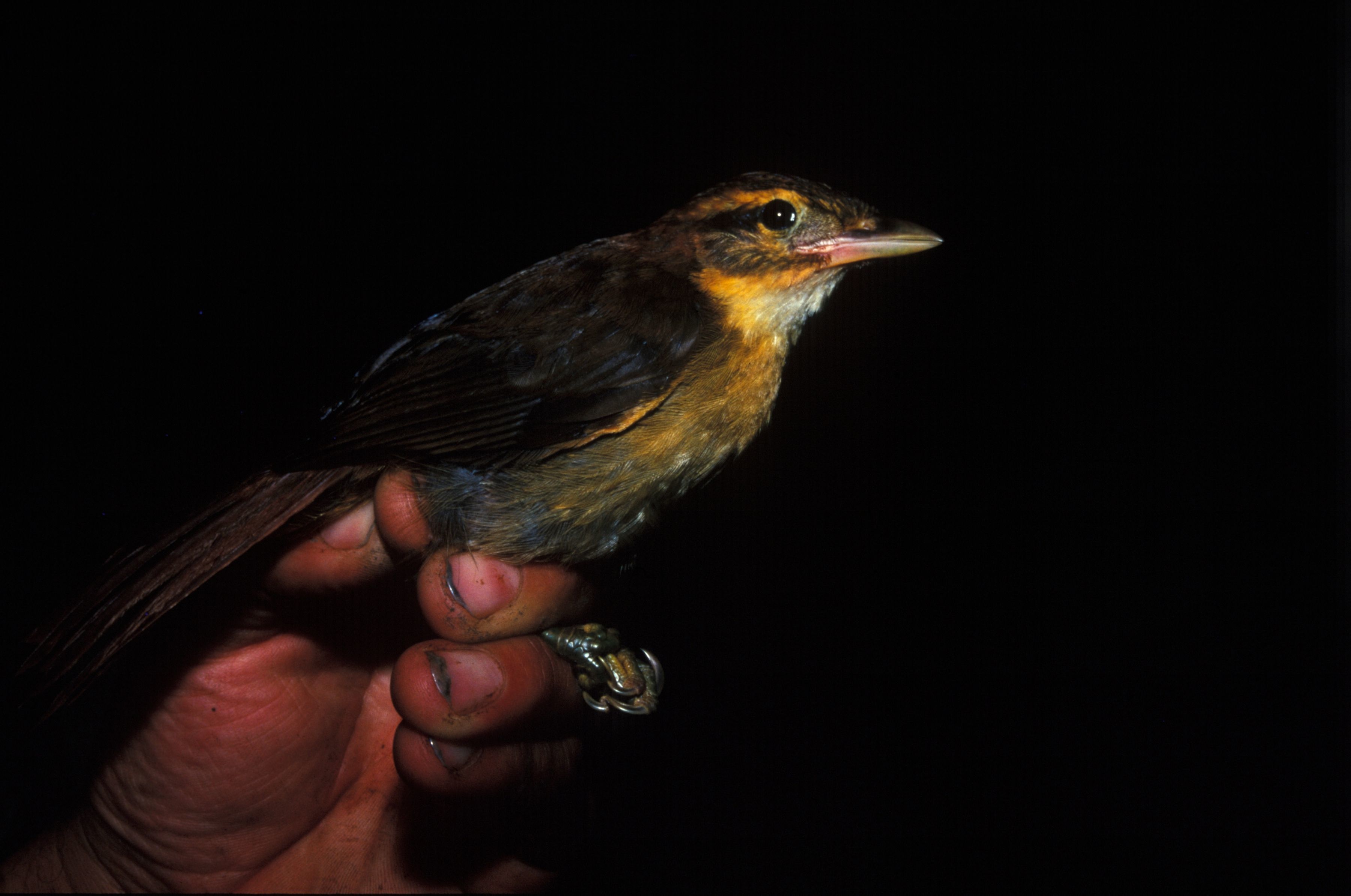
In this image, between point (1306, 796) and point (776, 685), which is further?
point (776, 685)

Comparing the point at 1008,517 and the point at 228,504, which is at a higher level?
the point at 228,504

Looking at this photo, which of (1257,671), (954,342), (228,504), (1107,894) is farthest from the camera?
(954,342)

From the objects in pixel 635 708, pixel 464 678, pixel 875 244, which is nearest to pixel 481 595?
pixel 464 678

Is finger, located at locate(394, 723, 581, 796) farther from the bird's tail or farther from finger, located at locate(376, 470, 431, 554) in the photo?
the bird's tail

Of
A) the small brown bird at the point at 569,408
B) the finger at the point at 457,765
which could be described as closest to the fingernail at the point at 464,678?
the finger at the point at 457,765

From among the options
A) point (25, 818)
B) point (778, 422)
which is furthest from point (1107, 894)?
point (25, 818)

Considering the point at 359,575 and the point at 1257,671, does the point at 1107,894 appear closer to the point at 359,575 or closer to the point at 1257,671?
the point at 1257,671
